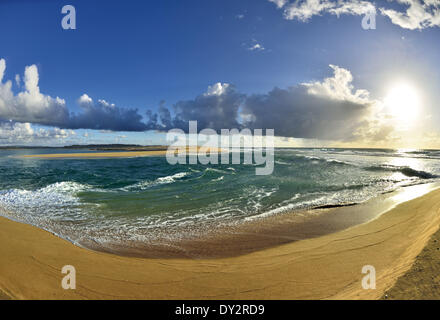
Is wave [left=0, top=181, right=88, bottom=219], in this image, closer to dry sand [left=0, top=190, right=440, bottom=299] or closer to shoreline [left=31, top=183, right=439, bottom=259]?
dry sand [left=0, top=190, right=440, bottom=299]

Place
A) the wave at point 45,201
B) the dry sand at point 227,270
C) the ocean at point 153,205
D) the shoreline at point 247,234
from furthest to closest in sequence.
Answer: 1. the wave at point 45,201
2. the ocean at point 153,205
3. the shoreline at point 247,234
4. the dry sand at point 227,270

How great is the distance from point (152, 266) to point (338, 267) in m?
4.27

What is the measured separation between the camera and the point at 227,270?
472 centimetres

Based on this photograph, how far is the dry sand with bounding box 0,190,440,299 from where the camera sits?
3.91 metres

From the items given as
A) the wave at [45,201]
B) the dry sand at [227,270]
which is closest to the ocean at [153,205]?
the wave at [45,201]

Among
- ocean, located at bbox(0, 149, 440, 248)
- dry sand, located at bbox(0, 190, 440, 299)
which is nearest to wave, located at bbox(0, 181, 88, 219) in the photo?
ocean, located at bbox(0, 149, 440, 248)

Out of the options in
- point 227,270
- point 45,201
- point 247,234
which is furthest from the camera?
point 45,201

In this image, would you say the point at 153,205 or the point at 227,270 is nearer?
the point at 227,270

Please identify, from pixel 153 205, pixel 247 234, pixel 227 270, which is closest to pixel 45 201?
pixel 153 205

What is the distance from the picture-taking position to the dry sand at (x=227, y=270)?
3914 mm

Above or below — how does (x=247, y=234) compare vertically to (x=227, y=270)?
below

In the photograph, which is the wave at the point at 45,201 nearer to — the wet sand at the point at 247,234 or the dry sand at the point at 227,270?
the dry sand at the point at 227,270

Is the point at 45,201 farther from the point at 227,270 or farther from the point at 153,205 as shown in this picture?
the point at 227,270
